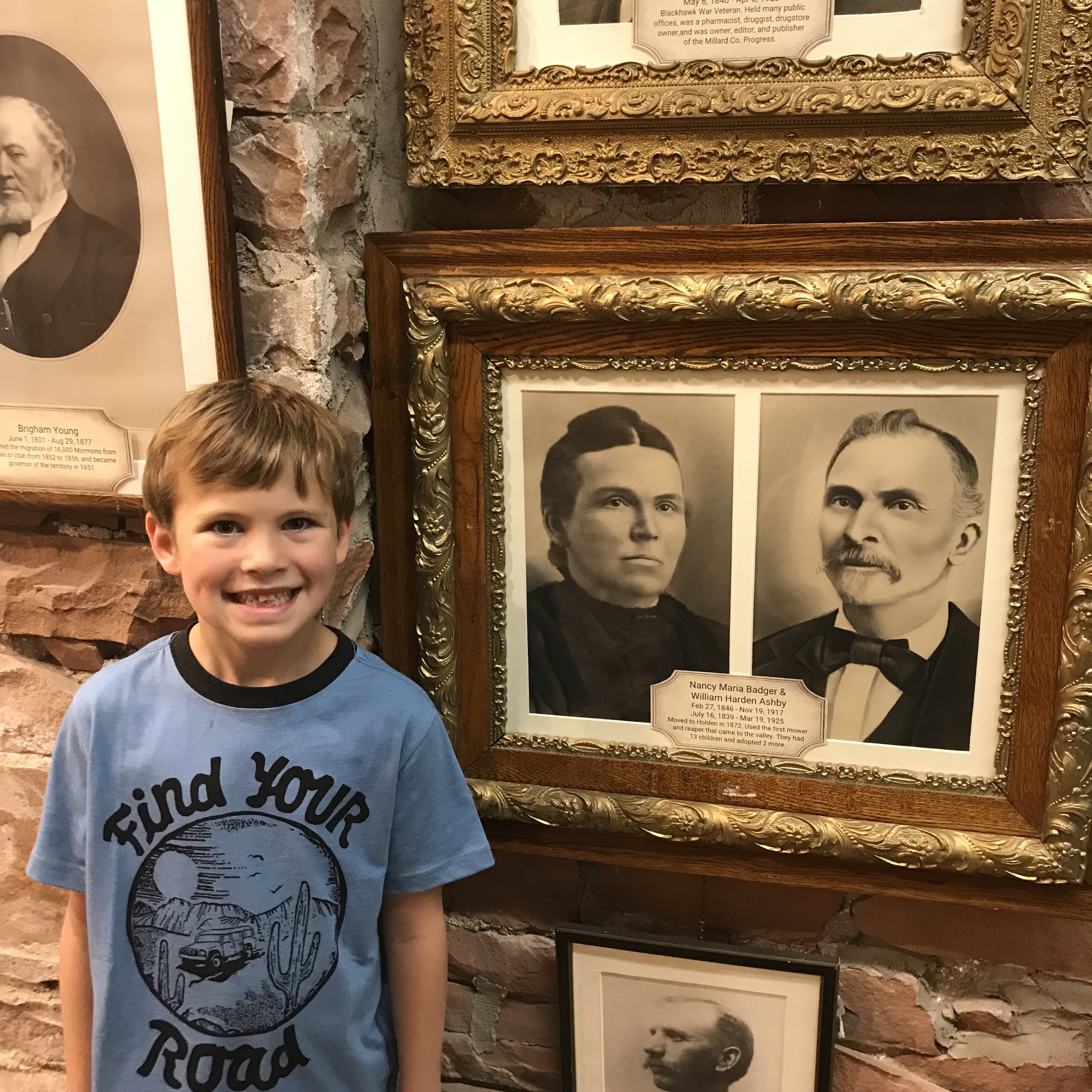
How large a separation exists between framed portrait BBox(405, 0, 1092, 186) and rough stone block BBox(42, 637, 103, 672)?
57cm

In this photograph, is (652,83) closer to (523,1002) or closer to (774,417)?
(774,417)

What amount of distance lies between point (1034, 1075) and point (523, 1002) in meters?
0.54

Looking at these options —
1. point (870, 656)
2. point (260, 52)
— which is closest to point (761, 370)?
point (870, 656)

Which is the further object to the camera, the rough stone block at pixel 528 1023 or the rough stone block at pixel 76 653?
the rough stone block at pixel 528 1023

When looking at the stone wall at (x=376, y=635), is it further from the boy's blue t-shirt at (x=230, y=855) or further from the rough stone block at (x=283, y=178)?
the boy's blue t-shirt at (x=230, y=855)

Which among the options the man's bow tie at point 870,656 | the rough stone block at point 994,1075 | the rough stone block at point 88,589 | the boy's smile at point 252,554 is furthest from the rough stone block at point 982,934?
the rough stone block at point 88,589

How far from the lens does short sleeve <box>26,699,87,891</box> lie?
0.82 m

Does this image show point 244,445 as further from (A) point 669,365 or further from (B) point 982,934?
(B) point 982,934

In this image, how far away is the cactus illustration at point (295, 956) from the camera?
A: 2.61ft

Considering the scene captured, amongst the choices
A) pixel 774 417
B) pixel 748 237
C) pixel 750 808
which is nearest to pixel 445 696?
pixel 750 808

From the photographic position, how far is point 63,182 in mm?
852

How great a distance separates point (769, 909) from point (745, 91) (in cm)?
81

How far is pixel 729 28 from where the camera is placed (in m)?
0.85

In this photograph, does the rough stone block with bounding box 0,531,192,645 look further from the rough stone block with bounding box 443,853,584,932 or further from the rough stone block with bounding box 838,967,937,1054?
the rough stone block with bounding box 838,967,937,1054
